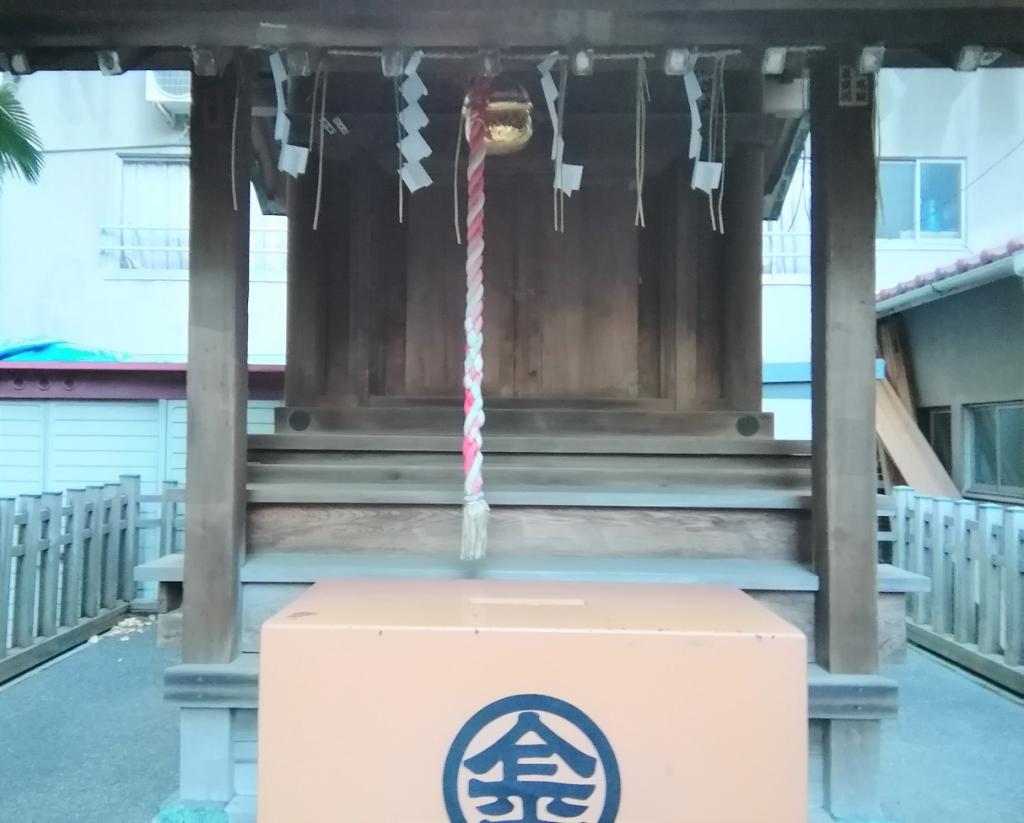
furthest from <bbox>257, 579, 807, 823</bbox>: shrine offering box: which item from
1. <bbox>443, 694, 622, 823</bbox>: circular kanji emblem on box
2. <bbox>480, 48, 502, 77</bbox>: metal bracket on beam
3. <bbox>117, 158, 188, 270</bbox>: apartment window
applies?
<bbox>117, 158, 188, 270</bbox>: apartment window

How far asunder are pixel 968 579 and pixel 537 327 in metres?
3.65

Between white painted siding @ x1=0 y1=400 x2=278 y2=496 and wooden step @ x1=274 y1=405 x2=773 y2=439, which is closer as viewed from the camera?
wooden step @ x1=274 y1=405 x2=773 y2=439

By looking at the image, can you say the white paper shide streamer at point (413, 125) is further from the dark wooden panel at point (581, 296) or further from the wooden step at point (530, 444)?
the dark wooden panel at point (581, 296)

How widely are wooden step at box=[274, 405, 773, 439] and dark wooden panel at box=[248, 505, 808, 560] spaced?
0.90 metres

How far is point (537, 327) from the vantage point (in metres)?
3.57

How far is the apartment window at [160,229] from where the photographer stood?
9.98m

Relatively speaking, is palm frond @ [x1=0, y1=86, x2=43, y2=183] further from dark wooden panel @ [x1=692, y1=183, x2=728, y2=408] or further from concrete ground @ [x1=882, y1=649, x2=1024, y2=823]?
concrete ground @ [x1=882, y1=649, x2=1024, y2=823]

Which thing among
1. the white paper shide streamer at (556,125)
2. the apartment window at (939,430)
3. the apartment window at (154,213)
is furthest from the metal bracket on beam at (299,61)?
the apartment window at (154,213)

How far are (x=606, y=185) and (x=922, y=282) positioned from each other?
15.5 feet

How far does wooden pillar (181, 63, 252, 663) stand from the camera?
7.07 feet

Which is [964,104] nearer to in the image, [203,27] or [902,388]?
[902,388]

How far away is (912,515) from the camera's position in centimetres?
552

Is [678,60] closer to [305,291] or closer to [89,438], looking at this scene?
[305,291]

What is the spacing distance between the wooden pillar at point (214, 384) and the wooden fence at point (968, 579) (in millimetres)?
4379
